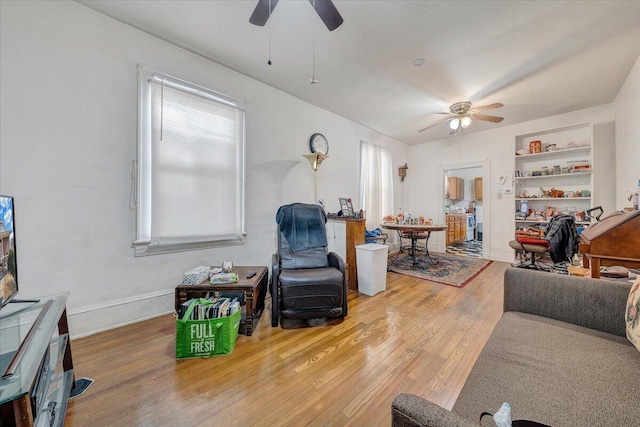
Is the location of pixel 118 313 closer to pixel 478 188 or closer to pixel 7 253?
pixel 7 253

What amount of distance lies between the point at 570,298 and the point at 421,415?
4.77ft

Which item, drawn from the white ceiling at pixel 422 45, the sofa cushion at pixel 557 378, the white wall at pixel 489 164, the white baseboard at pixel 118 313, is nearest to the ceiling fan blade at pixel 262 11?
the white ceiling at pixel 422 45

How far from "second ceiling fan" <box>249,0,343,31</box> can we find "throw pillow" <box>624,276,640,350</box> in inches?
87.1

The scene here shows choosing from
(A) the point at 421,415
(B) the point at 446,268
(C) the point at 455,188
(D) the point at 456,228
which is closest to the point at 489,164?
(D) the point at 456,228

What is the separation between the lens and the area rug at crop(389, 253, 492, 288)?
3.59 m

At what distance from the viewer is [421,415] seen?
506mm

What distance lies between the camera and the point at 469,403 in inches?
32.0

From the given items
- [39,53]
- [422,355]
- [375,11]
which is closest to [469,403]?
[422,355]

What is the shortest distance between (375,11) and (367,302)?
9.37ft

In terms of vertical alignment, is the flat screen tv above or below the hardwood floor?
above

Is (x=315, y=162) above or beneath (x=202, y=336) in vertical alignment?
above

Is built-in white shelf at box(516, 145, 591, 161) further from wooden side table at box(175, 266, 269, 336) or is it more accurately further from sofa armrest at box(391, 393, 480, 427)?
sofa armrest at box(391, 393, 480, 427)

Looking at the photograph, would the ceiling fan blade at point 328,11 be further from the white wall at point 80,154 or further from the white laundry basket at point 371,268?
the white laundry basket at point 371,268

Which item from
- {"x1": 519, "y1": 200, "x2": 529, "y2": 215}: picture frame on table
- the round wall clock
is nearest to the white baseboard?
the round wall clock
